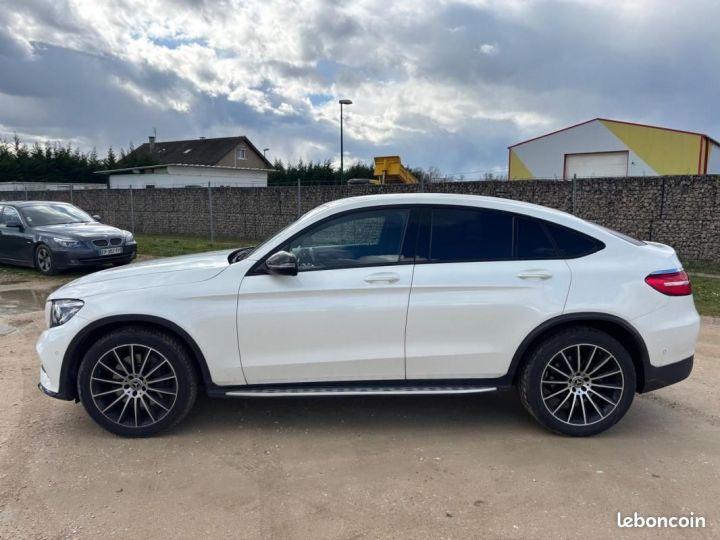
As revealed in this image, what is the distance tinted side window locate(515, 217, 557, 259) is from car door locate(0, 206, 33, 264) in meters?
10.5

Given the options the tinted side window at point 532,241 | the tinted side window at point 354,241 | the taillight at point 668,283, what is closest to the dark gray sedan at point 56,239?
the tinted side window at point 354,241

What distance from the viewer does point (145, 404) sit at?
370cm

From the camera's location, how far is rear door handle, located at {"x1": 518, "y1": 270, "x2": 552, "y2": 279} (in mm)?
3609

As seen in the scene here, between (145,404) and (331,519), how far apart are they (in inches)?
65.1

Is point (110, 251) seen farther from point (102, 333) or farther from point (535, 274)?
point (535, 274)

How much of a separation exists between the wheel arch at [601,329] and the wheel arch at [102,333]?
2153 mm

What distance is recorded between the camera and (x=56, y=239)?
1035cm

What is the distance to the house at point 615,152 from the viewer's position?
25.8 meters

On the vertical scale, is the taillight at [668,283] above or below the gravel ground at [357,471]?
above

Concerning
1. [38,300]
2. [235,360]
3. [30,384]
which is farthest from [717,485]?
[38,300]

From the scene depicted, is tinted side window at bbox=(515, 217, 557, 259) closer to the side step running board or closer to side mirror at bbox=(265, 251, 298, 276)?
the side step running board

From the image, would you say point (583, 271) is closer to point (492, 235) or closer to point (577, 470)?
point (492, 235)

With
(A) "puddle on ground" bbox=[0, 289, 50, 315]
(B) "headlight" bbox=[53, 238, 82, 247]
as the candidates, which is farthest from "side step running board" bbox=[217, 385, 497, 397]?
(B) "headlight" bbox=[53, 238, 82, 247]

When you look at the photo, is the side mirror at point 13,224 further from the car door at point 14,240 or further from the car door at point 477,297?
the car door at point 477,297
